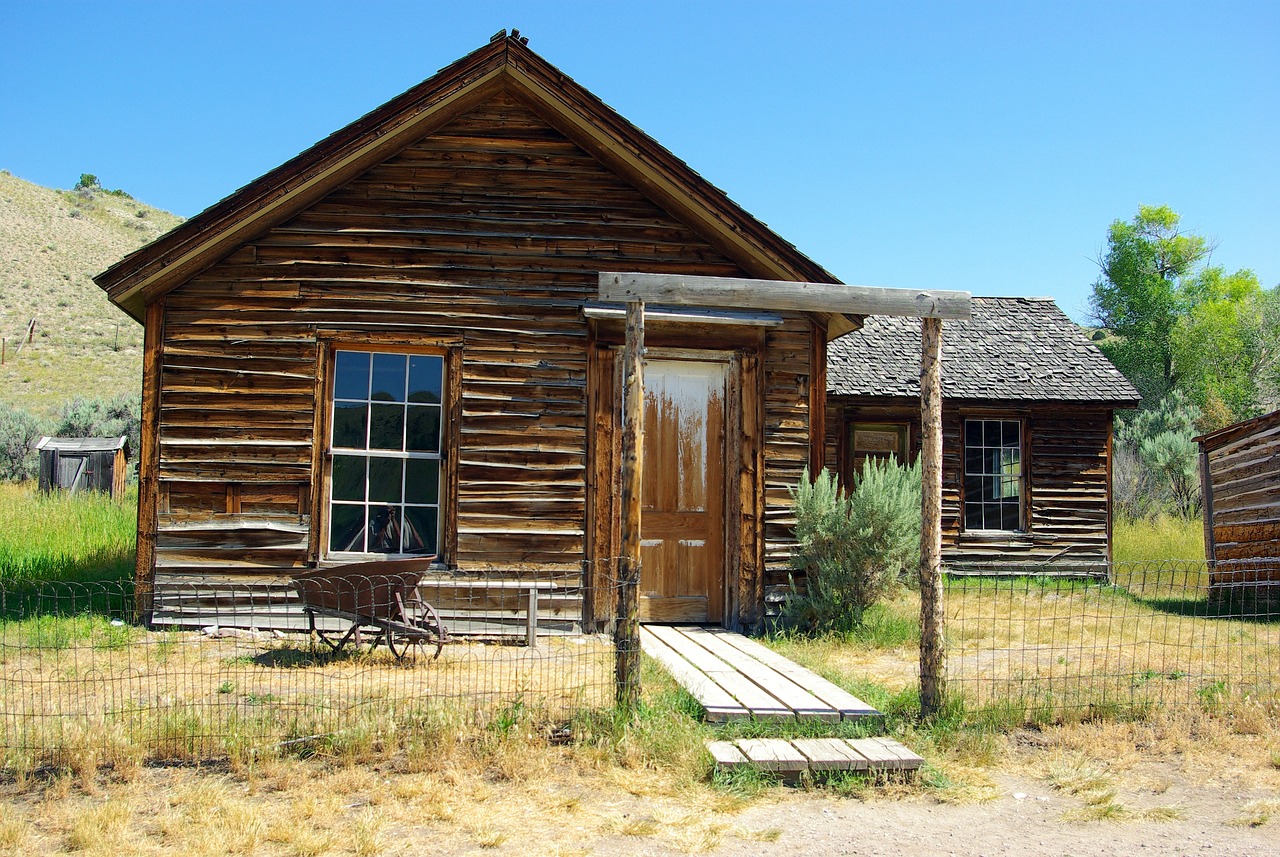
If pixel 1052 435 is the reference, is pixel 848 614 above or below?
below

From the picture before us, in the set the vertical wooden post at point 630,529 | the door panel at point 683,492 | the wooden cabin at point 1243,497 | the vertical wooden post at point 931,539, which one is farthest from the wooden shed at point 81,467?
the wooden cabin at point 1243,497

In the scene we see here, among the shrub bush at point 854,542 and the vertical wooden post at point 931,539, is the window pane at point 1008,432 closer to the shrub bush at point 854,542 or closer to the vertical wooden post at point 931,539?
the shrub bush at point 854,542

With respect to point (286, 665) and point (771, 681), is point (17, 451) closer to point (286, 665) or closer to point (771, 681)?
point (286, 665)

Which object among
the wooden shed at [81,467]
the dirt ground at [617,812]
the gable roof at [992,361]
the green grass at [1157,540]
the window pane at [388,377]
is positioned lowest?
the dirt ground at [617,812]

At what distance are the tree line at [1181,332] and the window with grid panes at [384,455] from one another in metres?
23.1

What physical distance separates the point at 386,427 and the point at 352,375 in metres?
0.60

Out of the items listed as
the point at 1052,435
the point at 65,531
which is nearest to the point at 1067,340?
the point at 1052,435

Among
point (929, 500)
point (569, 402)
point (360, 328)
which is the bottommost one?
point (929, 500)

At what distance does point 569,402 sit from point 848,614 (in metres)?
3.37

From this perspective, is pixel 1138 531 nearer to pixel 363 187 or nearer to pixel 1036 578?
pixel 1036 578

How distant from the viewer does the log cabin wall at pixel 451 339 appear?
899 cm

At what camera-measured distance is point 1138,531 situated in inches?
788

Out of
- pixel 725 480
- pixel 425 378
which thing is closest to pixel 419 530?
pixel 425 378

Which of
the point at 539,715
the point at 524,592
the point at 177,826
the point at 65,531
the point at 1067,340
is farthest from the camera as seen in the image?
the point at 1067,340
